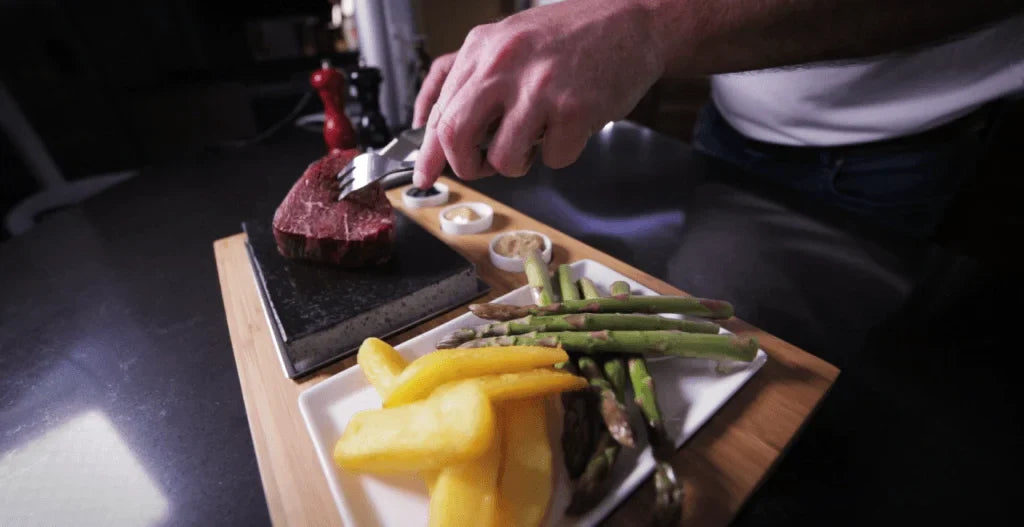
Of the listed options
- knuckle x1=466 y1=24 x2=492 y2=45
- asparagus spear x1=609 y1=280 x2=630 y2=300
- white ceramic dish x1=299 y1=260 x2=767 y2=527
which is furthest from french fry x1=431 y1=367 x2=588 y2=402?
knuckle x1=466 y1=24 x2=492 y2=45

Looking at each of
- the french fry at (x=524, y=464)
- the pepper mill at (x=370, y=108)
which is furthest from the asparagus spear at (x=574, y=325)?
the pepper mill at (x=370, y=108)

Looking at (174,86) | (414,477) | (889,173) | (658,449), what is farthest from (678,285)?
(174,86)

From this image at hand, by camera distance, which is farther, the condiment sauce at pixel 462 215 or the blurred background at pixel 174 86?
the blurred background at pixel 174 86

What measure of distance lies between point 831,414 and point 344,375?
4.42 ft

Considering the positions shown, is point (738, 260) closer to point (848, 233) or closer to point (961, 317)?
point (848, 233)

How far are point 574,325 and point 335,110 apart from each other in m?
2.26

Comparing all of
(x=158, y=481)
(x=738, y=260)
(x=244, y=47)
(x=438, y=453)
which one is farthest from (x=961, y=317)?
(x=244, y=47)

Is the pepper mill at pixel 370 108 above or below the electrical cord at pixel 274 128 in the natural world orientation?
above

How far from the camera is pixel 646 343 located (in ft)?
3.86

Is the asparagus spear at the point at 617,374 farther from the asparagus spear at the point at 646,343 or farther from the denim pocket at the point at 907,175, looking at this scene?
the denim pocket at the point at 907,175

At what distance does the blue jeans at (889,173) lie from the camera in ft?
7.11

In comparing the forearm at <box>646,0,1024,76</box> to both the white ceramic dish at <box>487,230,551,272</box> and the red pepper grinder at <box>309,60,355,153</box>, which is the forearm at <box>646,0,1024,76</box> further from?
the red pepper grinder at <box>309,60,355,153</box>

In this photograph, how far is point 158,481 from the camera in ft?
3.50

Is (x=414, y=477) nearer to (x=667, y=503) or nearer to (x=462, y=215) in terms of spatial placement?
(x=667, y=503)
